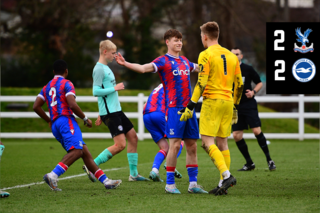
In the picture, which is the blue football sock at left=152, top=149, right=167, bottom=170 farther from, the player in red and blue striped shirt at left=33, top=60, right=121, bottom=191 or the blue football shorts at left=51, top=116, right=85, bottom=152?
the blue football shorts at left=51, top=116, right=85, bottom=152

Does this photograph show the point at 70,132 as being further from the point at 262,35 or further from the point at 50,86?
the point at 262,35

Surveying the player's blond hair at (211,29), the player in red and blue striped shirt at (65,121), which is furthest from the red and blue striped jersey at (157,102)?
the player's blond hair at (211,29)

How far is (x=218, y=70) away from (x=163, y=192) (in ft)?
5.98

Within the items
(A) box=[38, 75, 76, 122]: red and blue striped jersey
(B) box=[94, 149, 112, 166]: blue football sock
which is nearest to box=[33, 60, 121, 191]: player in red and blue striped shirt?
(A) box=[38, 75, 76, 122]: red and blue striped jersey

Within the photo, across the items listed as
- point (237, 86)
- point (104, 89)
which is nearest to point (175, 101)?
point (237, 86)

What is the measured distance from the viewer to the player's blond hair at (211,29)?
575 cm

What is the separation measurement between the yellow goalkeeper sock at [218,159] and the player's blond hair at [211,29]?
58.1 inches

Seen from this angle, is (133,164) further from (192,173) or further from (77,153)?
(192,173)

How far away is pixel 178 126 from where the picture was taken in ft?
19.0

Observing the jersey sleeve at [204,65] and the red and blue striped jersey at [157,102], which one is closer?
the jersey sleeve at [204,65]

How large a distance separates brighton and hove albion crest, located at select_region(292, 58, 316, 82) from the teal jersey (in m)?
9.70

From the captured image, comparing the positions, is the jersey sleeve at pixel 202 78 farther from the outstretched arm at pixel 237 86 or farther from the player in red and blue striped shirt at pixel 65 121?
the player in red and blue striped shirt at pixel 65 121

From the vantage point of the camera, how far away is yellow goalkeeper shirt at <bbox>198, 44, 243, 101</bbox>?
563cm

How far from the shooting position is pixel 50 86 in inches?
245
